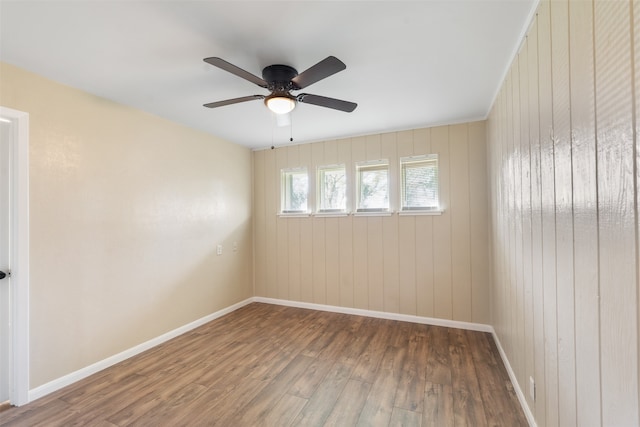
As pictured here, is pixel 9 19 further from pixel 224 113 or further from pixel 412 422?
pixel 412 422

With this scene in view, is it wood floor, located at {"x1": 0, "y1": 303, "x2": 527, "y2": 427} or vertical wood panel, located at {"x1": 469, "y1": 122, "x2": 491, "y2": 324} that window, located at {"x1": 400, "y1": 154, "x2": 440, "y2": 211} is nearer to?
vertical wood panel, located at {"x1": 469, "y1": 122, "x2": 491, "y2": 324}

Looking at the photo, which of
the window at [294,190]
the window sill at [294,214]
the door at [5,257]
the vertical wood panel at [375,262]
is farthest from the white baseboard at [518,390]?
the door at [5,257]

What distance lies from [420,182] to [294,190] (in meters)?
1.92

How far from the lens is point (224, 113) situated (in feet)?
9.87

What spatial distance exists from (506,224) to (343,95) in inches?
73.7

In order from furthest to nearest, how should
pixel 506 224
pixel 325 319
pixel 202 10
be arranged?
1. pixel 325 319
2. pixel 506 224
3. pixel 202 10

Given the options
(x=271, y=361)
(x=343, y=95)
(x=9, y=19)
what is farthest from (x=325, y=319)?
(x=9, y=19)

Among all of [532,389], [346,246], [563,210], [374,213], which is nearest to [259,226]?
[346,246]

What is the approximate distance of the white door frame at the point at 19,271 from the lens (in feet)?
6.63

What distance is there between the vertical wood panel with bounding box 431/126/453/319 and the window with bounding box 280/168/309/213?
191 centimetres

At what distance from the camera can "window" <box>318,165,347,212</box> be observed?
4.04m

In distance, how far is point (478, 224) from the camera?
3.28 m

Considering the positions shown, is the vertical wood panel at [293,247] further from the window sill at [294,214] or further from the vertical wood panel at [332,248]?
the vertical wood panel at [332,248]

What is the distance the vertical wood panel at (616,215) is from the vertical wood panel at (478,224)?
2487mm
